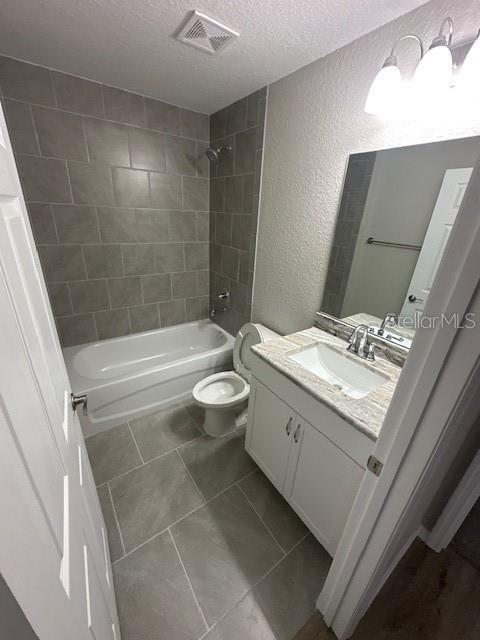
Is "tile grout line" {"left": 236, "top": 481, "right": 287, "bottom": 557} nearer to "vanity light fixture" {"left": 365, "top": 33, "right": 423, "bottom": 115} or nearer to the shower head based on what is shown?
"vanity light fixture" {"left": 365, "top": 33, "right": 423, "bottom": 115}

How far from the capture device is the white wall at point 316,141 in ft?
3.42

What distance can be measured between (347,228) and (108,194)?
5.84 feet

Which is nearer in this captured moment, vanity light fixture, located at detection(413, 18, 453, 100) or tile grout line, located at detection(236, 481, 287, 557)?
vanity light fixture, located at detection(413, 18, 453, 100)

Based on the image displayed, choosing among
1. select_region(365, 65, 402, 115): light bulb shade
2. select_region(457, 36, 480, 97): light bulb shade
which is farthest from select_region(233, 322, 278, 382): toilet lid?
select_region(457, 36, 480, 97): light bulb shade

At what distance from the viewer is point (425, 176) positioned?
1.15 m

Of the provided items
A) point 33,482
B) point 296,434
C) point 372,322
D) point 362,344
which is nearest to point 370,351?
point 362,344

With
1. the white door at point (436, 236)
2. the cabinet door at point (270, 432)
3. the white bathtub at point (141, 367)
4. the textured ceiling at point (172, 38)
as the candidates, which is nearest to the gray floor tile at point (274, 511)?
the cabinet door at point (270, 432)

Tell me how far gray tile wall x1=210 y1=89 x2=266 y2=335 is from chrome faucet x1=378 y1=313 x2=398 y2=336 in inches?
42.6

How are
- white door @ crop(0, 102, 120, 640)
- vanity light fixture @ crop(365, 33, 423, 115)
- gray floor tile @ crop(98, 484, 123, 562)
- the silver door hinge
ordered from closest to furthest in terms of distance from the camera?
white door @ crop(0, 102, 120, 640) → the silver door hinge → vanity light fixture @ crop(365, 33, 423, 115) → gray floor tile @ crop(98, 484, 123, 562)

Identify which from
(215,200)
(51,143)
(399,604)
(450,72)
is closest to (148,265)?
(215,200)

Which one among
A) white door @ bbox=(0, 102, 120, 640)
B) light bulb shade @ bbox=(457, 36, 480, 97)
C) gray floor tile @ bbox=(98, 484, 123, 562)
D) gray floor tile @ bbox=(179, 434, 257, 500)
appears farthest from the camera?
gray floor tile @ bbox=(179, 434, 257, 500)

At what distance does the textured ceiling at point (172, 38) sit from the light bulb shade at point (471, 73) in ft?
1.18

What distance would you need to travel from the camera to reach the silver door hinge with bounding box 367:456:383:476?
0.70 m

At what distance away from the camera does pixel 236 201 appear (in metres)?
2.14
